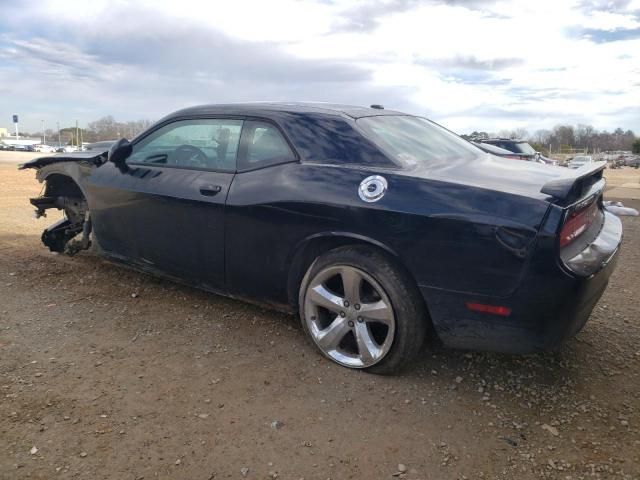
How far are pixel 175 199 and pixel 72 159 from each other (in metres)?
1.57

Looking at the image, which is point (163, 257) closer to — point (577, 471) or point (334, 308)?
point (334, 308)

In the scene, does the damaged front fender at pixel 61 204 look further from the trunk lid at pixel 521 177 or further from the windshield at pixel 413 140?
the trunk lid at pixel 521 177

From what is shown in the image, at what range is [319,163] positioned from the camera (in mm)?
3102

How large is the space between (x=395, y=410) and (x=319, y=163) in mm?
1446

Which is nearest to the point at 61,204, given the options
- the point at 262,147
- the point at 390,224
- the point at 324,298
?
the point at 262,147

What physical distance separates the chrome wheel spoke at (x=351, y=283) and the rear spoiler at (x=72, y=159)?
2.58 meters

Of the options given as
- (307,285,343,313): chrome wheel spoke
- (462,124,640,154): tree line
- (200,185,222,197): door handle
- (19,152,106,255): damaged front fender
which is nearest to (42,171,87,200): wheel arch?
(19,152,106,255): damaged front fender

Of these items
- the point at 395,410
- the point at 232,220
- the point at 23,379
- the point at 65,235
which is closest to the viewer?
the point at 395,410

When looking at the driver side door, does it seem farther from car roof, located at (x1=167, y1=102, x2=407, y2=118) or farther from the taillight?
the taillight

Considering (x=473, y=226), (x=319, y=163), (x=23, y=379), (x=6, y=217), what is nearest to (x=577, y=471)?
(x=473, y=226)

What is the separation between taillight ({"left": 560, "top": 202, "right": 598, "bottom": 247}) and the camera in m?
2.45

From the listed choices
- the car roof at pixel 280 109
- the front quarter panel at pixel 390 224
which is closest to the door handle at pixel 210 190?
the front quarter panel at pixel 390 224

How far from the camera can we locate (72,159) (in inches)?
180

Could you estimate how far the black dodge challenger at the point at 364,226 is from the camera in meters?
2.47
